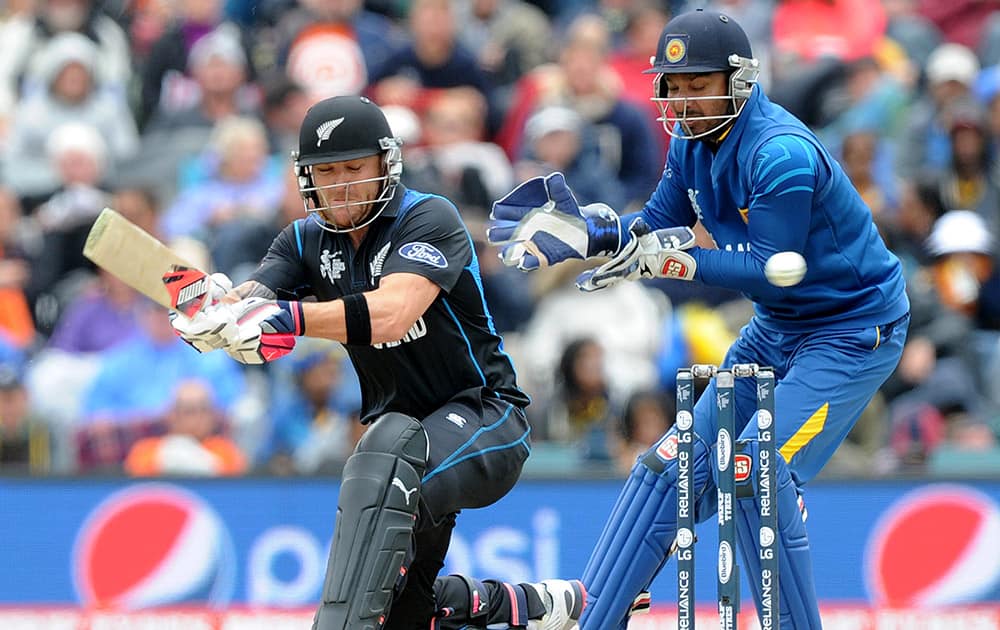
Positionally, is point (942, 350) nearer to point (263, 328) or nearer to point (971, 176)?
point (971, 176)

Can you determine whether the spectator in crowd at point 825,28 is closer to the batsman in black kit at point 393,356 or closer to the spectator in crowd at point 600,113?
the spectator in crowd at point 600,113

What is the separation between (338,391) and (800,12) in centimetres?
506

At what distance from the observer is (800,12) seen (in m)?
12.7

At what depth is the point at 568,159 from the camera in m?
11.1

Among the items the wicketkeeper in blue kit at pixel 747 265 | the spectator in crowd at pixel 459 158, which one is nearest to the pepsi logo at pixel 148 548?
the spectator in crowd at pixel 459 158

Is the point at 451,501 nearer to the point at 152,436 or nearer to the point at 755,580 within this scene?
the point at 755,580

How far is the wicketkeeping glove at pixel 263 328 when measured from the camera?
551 centimetres

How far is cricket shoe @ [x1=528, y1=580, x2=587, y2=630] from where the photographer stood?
21.4ft

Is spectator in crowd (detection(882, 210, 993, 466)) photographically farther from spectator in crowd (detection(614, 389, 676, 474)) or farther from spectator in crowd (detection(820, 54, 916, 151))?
spectator in crowd (detection(614, 389, 676, 474))

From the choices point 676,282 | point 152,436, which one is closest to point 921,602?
point 676,282

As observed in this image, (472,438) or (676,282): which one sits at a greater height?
(676,282)

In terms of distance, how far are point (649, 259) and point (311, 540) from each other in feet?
11.8

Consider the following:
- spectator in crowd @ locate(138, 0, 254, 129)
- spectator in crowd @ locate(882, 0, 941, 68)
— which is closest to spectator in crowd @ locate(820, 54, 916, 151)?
spectator in crowd @ locate(882, 0, 941, 68)

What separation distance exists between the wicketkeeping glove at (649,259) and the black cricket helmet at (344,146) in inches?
33.5
